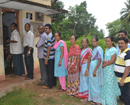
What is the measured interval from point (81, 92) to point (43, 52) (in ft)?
5.62

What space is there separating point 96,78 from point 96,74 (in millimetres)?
104

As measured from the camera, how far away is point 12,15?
690cm

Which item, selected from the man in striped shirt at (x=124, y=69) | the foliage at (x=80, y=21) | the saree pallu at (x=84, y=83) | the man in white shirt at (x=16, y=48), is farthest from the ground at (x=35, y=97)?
the foliage at (x=80, y=21)

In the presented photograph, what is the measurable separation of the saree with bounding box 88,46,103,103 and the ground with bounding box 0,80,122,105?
12.5 inches

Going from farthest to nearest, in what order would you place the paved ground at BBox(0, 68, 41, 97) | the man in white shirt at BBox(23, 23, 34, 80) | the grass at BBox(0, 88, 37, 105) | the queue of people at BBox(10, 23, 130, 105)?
1. the man in white shirt at BBox(23, 23, 34, 80)
2. the paved ground at BBox(0, 68, 41, 97)
3. the grass at BBox(0, 88, 37, 105)
4. the queue of people at BBox(10, 23, 130, 105)

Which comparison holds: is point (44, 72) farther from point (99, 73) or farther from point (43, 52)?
point (99, 73)

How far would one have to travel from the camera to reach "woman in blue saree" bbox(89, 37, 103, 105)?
3410 mm

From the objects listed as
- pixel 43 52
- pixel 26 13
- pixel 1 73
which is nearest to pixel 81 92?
pixel 43 52

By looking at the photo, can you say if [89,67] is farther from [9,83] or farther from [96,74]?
[9,83]

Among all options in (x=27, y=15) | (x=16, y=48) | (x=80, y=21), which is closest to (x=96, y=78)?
(x=16, y=48)

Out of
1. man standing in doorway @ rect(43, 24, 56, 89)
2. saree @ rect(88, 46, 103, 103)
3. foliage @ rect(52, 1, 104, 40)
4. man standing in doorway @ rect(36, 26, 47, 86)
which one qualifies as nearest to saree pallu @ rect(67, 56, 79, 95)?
saree @ rect(88, 46, 103, 103)

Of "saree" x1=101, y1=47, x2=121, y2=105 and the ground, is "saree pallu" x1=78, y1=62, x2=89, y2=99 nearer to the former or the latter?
the ground

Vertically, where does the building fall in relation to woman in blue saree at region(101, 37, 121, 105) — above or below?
above

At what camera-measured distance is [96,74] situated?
135 inches
